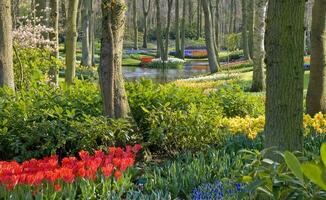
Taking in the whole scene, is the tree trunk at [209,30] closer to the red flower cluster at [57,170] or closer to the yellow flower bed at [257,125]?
the yellow flower bed at [257,125]

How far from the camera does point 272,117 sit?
3.33m

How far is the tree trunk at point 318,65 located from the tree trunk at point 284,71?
4346mm

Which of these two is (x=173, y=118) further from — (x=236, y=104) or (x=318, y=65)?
(x=318, y=65)

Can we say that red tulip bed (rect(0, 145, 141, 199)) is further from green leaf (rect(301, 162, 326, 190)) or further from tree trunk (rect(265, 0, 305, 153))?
green leaf (rect(301, 162, 326, 190))

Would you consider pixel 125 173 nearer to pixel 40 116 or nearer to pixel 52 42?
pixel 40 116

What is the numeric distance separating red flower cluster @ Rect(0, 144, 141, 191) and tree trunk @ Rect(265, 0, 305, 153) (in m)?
1.37

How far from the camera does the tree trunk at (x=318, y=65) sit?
7477 millimetres

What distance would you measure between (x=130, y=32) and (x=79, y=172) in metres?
64.9

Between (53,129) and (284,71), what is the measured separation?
331 cm

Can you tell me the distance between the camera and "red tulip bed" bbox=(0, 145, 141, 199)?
3549 mm

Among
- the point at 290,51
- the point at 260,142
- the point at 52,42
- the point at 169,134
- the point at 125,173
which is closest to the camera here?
the point at 290,51

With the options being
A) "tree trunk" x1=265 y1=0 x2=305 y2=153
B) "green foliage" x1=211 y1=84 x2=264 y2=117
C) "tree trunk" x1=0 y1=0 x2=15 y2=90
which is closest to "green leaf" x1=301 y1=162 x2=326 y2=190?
"tree trunk" x1=265 y1=0 x2=305 y2=153

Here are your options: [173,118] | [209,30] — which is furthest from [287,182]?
[209,30]

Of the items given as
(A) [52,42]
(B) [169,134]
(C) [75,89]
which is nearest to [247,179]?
(B) [169,134]
